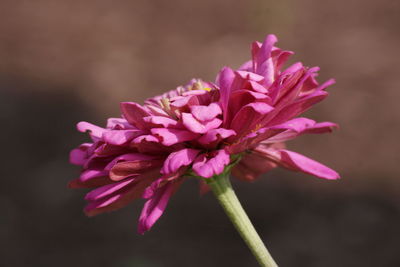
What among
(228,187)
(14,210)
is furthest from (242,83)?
(14,210)

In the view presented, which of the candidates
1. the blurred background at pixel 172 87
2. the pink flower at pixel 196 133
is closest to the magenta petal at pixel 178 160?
the pink flower at pixel 196 133

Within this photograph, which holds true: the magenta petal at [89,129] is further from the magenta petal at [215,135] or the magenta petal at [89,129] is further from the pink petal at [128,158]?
the magenta petal at [215,135]

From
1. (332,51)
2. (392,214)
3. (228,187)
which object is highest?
(228,187)

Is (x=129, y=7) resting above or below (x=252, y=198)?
above

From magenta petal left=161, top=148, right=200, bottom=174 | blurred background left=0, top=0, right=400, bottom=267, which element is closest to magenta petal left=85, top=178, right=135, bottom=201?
magenta petal left=161, top=148, right=200, bottom=174

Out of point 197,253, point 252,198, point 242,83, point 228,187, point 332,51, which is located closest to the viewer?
point 242,83

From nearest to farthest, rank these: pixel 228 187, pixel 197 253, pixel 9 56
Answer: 1. pixel 228 187
2. pixel 197 253
3. pixel 9 56

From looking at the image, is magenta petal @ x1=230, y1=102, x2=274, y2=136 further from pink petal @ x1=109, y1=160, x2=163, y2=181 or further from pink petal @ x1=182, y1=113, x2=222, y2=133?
pink petal @ x1=109, y1=160, x2=163, y2=181

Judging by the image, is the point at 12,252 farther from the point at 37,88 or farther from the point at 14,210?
the point at 37,88
